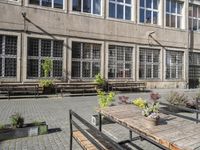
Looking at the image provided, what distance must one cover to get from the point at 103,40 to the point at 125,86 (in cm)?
395

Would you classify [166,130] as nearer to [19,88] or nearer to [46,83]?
[19,88]

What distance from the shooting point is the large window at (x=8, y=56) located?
55.6 ft

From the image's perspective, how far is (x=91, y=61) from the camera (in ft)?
67.1

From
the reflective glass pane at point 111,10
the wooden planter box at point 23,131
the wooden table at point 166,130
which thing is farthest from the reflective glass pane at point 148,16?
the wooden table at point 166,130

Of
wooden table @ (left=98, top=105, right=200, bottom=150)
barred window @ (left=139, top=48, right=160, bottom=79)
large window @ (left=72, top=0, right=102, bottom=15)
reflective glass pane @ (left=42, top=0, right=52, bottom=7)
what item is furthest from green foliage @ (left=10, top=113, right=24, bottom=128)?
barred window @ (left=139, top=48, right=160, bottom=79)

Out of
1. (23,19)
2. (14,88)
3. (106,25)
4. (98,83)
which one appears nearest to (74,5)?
(106,25)

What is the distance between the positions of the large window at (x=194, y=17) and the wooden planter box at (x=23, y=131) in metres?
23.9

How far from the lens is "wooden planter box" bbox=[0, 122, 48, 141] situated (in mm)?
6529

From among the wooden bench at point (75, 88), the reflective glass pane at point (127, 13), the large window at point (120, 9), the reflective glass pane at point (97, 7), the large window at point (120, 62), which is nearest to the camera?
the wooden bench at point (75, 88)

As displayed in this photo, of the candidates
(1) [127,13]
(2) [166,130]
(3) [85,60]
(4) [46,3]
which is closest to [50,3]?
(4) [46,3]

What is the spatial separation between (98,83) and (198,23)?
15.1 metres

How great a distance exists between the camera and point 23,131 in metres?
6.77

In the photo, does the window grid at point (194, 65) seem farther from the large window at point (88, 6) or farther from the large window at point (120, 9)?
the large window at point (88, 6)

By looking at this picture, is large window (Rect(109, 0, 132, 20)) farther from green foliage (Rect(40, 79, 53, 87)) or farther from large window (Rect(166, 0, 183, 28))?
green foliage (Rect(40, 79, 53, 87))
